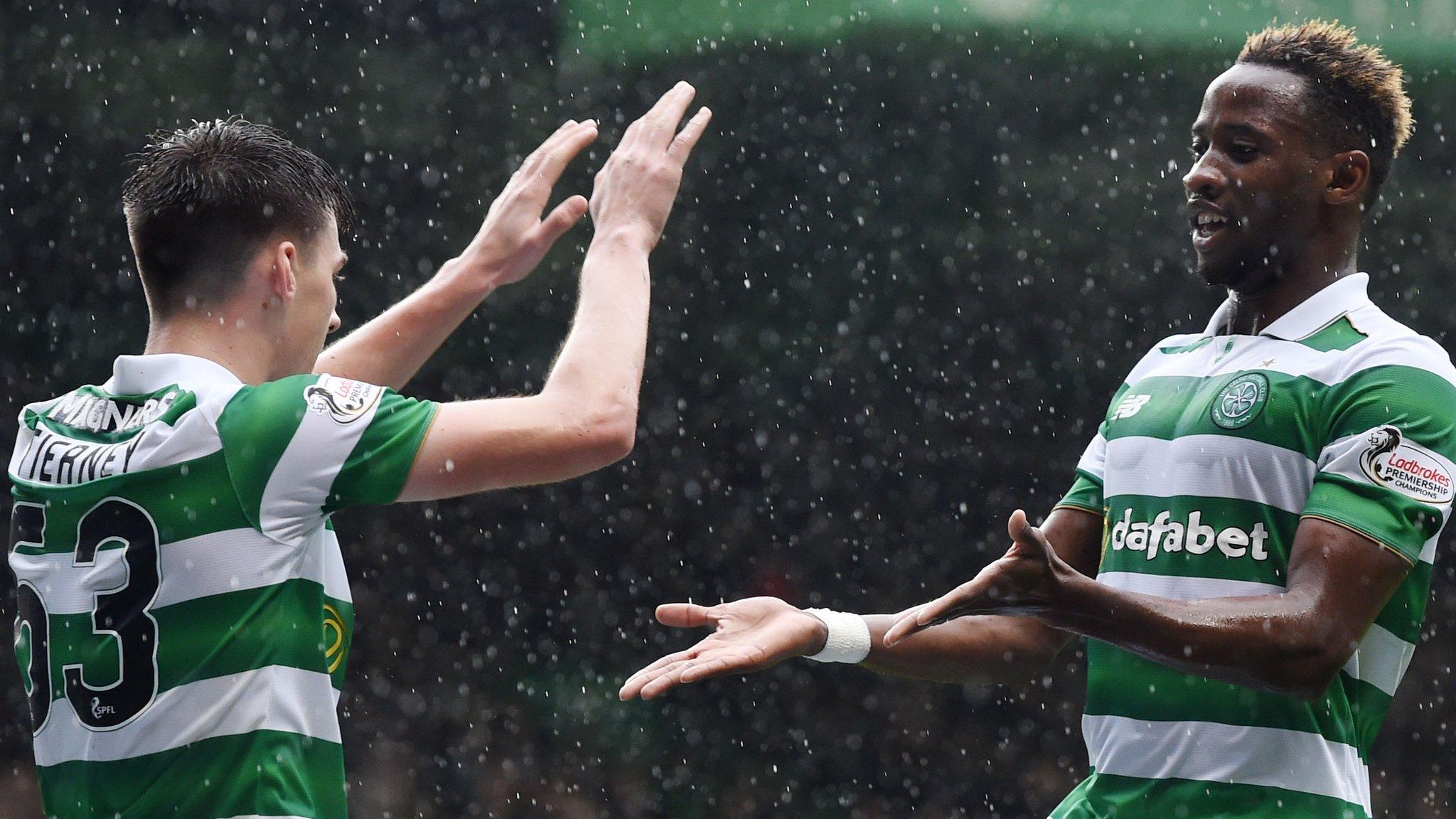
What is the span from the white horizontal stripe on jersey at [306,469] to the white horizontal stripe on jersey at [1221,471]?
128cm

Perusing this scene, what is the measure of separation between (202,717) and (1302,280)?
6.16 ft

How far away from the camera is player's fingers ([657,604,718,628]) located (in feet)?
7.93

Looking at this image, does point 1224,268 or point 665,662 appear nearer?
point 665,662

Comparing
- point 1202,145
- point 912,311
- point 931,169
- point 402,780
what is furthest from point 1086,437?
point 1202,145

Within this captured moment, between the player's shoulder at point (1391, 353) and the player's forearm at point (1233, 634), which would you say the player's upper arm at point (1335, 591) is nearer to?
Answer: the player's forearm at point (1233, 634)

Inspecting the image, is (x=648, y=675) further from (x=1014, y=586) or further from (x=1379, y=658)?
(x=1379, y=658)

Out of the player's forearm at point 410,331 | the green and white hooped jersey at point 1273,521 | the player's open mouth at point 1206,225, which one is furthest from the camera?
the player's forearm at point 410,331

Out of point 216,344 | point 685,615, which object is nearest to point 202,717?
point 216,344

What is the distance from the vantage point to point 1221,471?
2363mm

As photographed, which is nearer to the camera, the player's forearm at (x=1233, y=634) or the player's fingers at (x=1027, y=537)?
the player's fingers at (x=1027, y=537)

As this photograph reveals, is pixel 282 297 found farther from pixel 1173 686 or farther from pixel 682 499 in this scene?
pixel 682 499

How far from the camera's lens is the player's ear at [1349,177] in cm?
250

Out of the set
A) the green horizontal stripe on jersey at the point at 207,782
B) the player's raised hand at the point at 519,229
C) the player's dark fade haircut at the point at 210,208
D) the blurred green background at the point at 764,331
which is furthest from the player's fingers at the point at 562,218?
the blurred green background at the point at 764,331

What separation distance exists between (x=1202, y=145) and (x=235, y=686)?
1.83m
